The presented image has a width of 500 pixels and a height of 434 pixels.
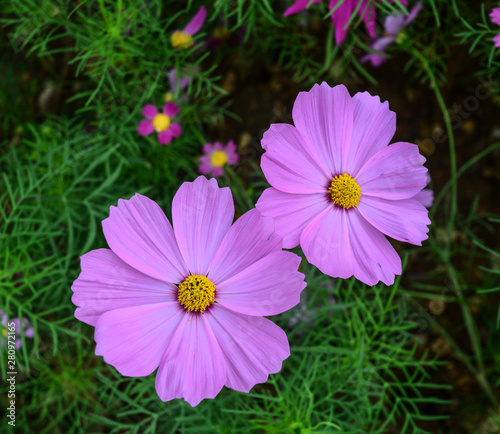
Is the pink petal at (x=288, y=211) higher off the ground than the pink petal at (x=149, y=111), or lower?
higher

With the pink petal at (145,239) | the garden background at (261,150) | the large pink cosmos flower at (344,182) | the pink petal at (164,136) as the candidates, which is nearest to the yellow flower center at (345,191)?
the large pink cosmos flower at (344,182)

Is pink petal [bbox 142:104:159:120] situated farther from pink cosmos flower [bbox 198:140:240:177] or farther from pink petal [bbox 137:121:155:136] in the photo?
pink cosmos flower [bbox 198:140:240:177]

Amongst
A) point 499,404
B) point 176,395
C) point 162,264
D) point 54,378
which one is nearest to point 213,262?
point 162,264

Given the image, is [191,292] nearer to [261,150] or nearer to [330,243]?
[330,243]

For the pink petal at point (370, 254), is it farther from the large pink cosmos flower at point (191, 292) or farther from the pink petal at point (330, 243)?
the large pink cosmos flower at point (191, 292)

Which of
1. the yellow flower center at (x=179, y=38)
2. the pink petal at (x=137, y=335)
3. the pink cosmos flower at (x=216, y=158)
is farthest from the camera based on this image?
the pink cosmos flower at (x=216, y=158)

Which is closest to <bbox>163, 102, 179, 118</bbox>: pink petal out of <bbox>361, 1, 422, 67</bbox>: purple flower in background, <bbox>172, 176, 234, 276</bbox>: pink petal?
<bbox>361, 1, 422, 67</bbox>: purple flower in background
